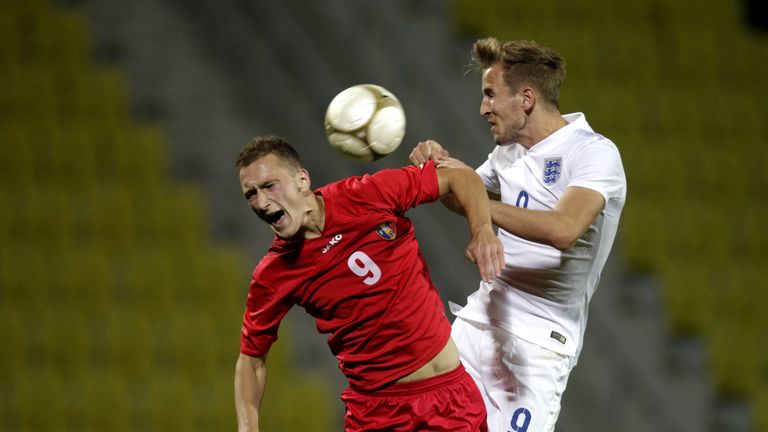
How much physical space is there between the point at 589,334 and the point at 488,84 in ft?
9.71

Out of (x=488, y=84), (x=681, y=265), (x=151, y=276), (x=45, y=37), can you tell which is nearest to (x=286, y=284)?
(x=488, y=84)

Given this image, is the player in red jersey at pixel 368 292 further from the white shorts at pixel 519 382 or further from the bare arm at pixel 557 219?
the white shorts at pixel 519 382

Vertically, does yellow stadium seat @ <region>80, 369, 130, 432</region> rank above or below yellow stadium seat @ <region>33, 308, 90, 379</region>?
below

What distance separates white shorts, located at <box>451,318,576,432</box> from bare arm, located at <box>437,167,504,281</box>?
2.24 feet

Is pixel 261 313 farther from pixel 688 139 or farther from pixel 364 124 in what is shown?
pixel 688 139

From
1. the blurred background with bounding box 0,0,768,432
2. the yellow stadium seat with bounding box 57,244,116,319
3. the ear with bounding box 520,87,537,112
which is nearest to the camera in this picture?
the ear with bounding box 520,87,537,112

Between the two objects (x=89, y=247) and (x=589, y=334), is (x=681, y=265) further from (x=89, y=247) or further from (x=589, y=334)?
(x=89, y=247)

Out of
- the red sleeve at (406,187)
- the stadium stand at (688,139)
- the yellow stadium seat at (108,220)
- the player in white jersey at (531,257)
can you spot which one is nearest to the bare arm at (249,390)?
the red sleeve at (406,187)

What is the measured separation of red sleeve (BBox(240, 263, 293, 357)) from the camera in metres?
3.24

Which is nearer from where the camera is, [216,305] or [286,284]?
[286,284]

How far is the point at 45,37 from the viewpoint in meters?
7.00

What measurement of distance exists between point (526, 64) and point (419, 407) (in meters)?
1.26

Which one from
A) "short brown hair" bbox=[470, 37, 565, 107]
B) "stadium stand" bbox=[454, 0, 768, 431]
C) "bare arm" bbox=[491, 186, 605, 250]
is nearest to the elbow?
"bare arm" bbox=[491, 186, 605, 250]

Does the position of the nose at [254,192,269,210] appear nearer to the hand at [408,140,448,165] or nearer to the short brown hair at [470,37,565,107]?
the hand at [408,140,448,165]
